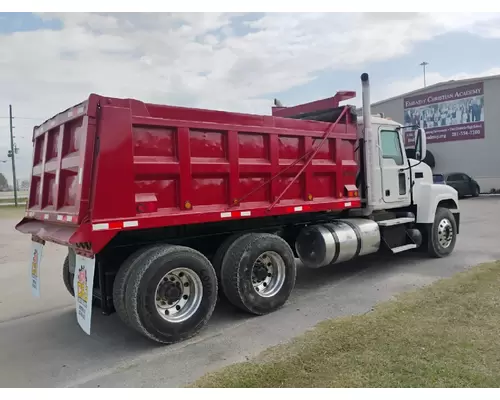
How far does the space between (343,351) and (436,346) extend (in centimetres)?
86

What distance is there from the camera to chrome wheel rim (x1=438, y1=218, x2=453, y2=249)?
862 centimetres

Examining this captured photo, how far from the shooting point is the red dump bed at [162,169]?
4.55 meters

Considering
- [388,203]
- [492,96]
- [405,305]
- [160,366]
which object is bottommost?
[160,366]

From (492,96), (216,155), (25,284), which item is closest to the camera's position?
(216,155)

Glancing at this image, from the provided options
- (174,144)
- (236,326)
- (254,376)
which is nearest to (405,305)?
(236,326)

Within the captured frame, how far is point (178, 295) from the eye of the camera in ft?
16.3

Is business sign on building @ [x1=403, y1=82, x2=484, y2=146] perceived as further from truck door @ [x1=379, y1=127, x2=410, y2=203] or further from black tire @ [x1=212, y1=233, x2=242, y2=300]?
black tire @ [x1=212, y1=233, x2=242, y2=300]

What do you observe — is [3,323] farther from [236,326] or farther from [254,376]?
[254,376]

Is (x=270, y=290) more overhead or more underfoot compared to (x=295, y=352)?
more overhead

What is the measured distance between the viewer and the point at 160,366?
13.9 feet

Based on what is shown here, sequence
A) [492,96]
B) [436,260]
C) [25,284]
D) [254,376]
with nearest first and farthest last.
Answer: [254,376] → [25,284] → [436,260] → [492,96]

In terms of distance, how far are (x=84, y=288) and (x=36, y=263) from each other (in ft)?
5.25

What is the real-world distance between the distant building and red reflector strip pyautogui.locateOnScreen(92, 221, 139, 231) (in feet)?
88.5

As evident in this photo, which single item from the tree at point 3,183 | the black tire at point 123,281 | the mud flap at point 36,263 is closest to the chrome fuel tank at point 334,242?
the black tire at point 123,281
